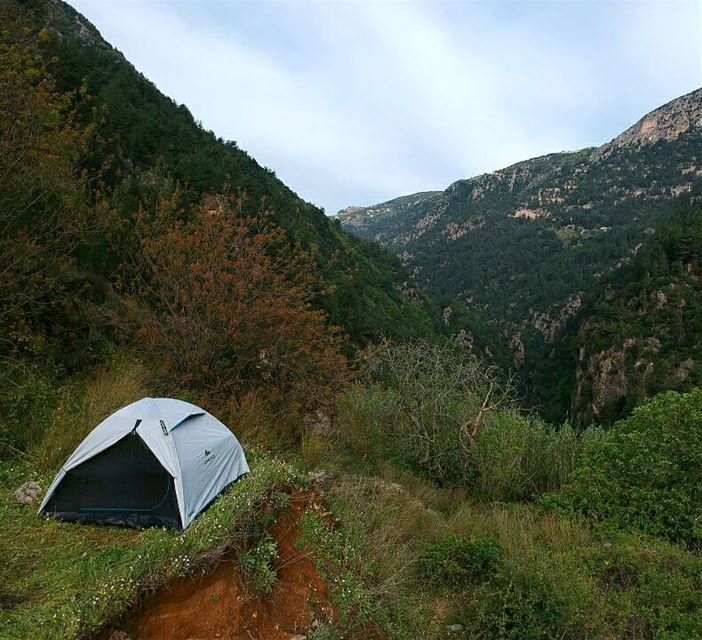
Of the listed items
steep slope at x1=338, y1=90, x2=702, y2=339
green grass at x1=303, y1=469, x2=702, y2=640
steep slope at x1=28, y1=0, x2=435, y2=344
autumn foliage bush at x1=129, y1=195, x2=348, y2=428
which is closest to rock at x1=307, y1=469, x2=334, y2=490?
green grass at x1=303, y1=469, x2=702, y2=640

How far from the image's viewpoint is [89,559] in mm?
3848

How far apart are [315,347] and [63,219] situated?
17.5ft

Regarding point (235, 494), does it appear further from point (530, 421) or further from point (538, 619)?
point (530, 421)

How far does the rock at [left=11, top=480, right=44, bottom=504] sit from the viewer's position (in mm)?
4719

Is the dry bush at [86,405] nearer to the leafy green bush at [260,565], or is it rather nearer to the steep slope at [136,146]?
the steep slope at [136,146]

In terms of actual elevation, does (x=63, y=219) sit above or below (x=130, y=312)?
above

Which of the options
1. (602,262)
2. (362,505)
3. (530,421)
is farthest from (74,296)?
(602,262)

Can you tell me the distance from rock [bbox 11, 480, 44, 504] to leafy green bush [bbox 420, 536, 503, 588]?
4.23 m

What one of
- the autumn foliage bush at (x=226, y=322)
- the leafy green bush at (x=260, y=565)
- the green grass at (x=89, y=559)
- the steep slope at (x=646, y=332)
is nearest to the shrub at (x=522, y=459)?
the autumn foliage bush at (x=226, y=322)

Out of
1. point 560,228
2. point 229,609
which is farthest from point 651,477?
point 560,228

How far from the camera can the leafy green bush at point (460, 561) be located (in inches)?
190

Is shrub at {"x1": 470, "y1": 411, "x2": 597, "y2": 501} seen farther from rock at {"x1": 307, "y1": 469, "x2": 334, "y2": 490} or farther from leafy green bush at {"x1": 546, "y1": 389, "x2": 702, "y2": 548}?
rock at {"x1": 307, "y1": 469, "x2": 334, "y2": 490}

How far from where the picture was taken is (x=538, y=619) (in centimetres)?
395

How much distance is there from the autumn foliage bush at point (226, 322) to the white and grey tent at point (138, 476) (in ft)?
10.2
